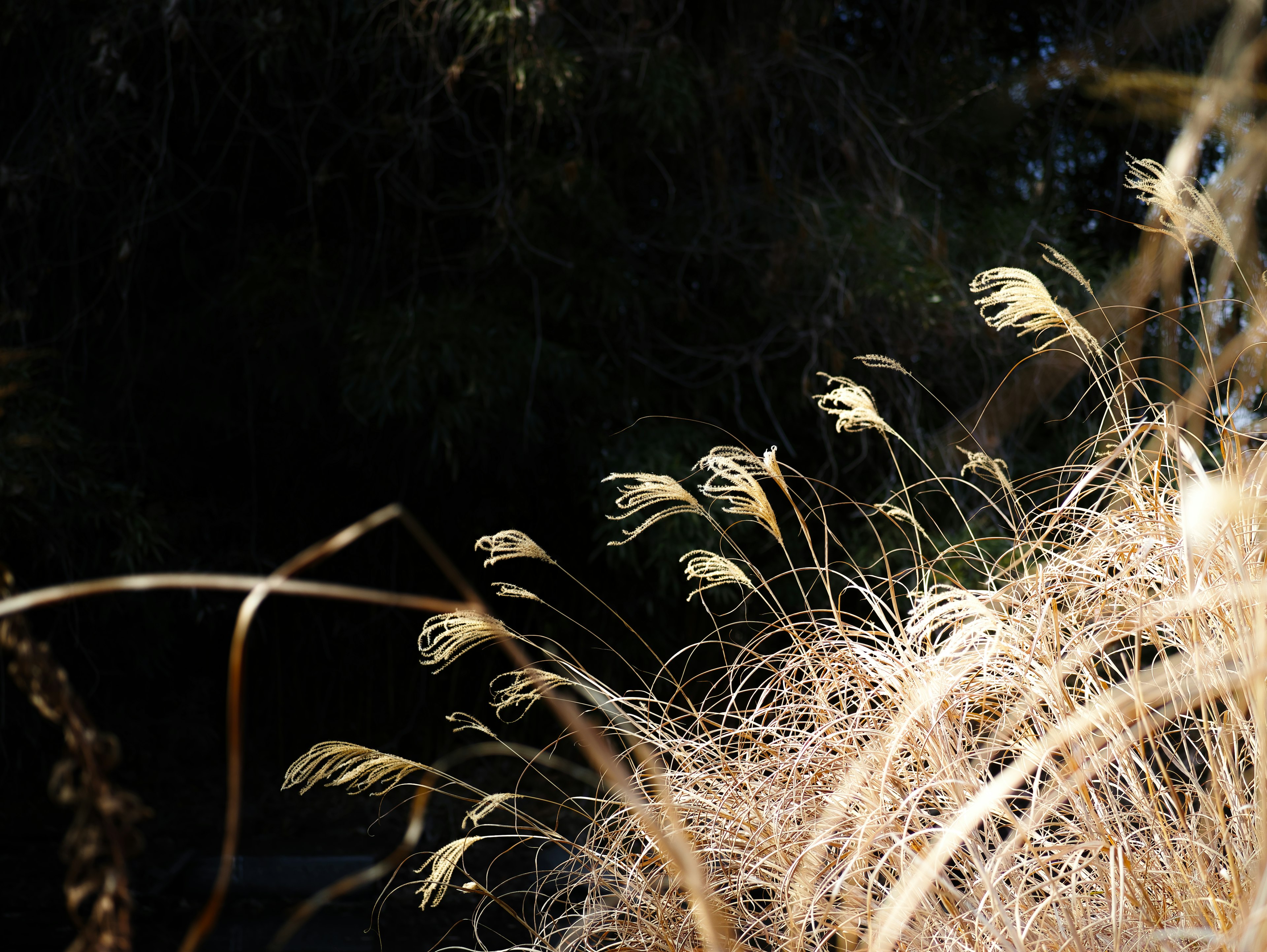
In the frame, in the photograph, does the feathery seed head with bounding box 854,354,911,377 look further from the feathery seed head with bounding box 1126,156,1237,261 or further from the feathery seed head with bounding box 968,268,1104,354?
the feathery seed head with bounding box 1126,156,1237,261

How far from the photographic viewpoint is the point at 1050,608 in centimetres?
147

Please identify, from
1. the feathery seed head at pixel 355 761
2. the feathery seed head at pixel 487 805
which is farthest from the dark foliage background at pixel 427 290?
the feathery seed head at pixel 487 805

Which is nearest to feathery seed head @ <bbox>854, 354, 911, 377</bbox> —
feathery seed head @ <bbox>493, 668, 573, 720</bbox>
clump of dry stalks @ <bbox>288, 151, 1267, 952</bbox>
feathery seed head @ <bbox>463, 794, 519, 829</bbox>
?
clump of dry stalks @ <bbox>288, 151, 1267, 952</bbox>

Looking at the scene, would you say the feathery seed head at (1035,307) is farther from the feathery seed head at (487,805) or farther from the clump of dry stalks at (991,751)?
the feathery seed head at (487,805)

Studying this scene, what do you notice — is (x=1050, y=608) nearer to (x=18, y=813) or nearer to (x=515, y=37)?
(x=515, y=37)

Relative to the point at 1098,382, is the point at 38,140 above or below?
above

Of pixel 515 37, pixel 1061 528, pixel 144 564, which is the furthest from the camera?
pixel 144 564

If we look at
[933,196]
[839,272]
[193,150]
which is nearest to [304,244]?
[193,150]

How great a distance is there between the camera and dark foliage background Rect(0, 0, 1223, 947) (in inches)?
146

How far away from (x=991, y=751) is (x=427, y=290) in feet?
11.3

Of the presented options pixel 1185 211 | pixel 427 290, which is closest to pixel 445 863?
pixel 1185 211

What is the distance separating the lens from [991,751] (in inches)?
46.8

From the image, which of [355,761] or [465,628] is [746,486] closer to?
[465,628]

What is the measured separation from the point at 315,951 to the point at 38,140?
2735mm
